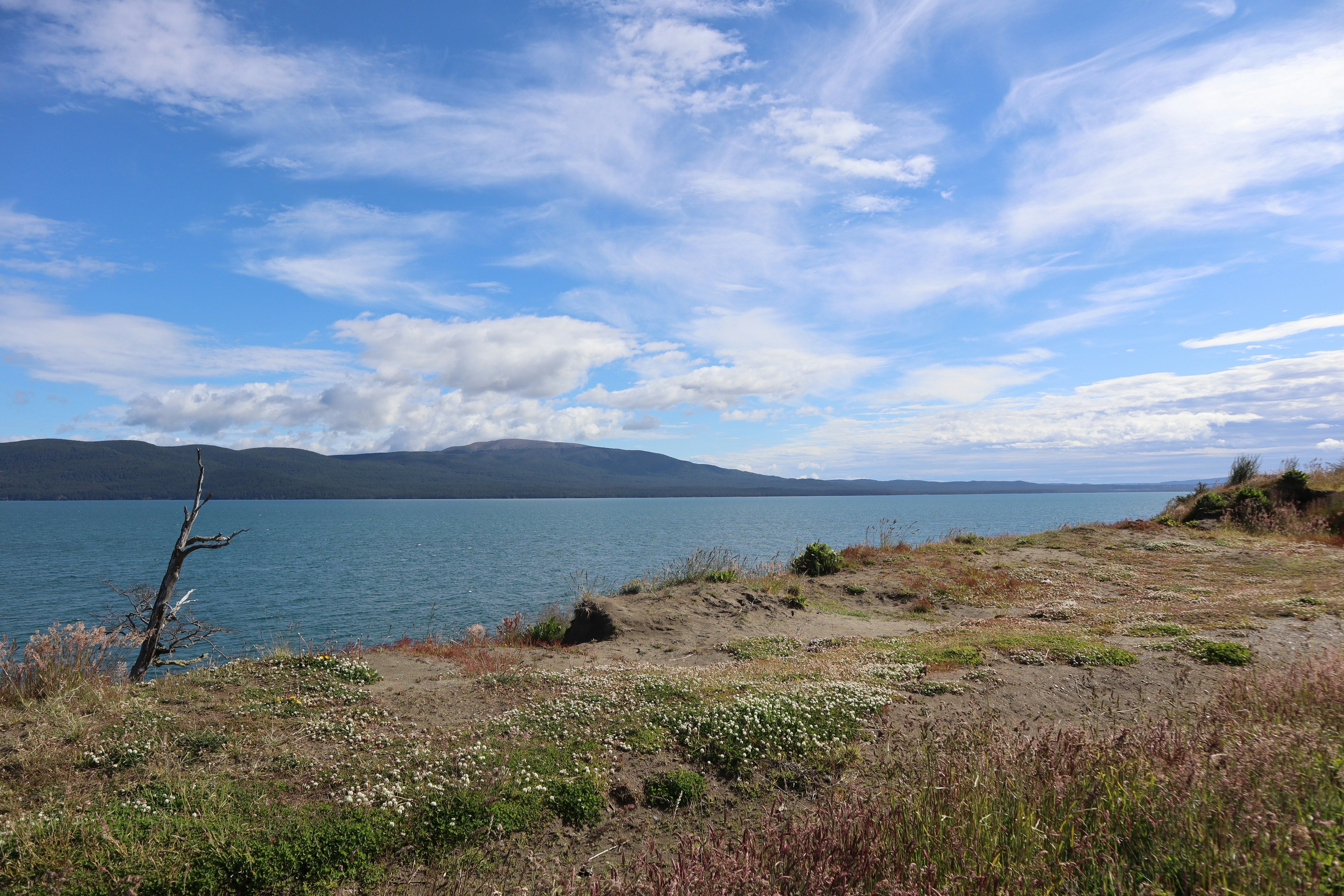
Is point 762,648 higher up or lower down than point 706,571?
lower down

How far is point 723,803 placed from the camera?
700cm

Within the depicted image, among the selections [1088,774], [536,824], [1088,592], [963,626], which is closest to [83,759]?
[536,824]

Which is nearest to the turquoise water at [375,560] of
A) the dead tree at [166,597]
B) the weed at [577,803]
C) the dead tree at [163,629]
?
the dead tree at [163,629]

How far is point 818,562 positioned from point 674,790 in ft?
71.2

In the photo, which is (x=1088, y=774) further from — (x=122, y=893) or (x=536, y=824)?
(x=122, y=893)

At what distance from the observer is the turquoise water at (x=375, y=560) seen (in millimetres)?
32844

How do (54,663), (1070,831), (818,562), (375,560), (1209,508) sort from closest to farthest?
(1070,831) < (54,663) < (818,562) < (1209,508) < (375,560)

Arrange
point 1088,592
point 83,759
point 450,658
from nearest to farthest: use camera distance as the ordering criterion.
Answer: point 83,759
point 450,658
point 1088,592

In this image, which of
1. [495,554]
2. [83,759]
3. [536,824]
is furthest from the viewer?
[495,554]

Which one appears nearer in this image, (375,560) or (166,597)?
(166,597)

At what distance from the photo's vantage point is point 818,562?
2806 centimetres

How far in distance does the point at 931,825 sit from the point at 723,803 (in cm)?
309

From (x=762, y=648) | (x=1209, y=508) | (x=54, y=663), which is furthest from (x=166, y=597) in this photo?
(x=1209, y=508)

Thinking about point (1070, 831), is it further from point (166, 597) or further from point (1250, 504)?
point (1250, 504)
